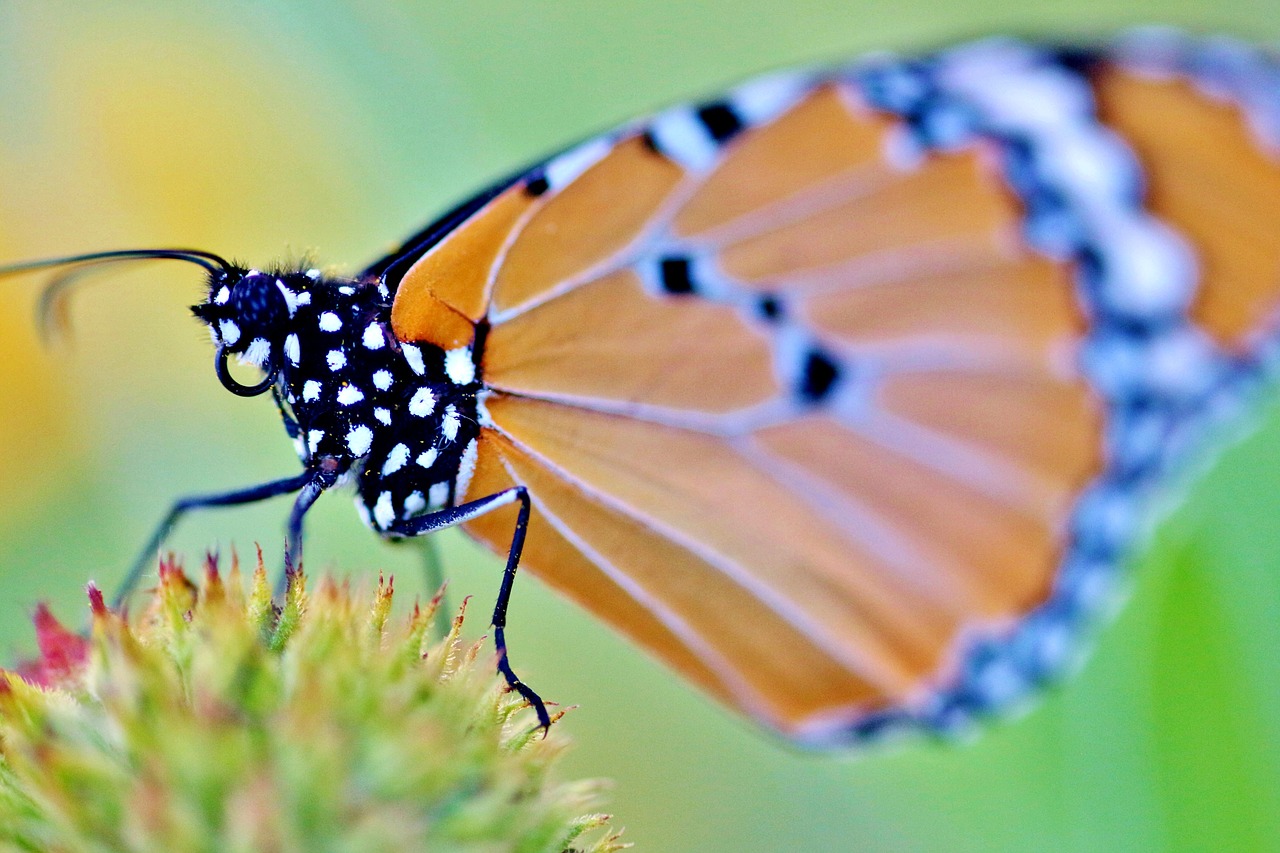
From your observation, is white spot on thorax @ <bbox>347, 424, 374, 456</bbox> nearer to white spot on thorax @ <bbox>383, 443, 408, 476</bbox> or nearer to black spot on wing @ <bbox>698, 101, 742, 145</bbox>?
white spot on thorax @ <bbox>383, 443, 408, 476</bbox>

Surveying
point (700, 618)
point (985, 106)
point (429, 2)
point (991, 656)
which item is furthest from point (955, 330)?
point (429, 2)

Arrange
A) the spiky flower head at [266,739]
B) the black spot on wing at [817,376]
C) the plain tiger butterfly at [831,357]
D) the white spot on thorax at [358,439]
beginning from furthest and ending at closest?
the white spot on thorax at [358,439], the black spot on wing at [817,376], the plain tiger butterfly at [831,357], the spiky flower head at [266,739]

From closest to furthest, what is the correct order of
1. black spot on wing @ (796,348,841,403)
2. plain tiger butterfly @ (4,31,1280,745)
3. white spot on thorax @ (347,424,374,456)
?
plain tiger butterfly @ (4,31,1280,745) < black spot on wing @ (796,348,841,403) < white spot on thorax @ (347,424,374,456)

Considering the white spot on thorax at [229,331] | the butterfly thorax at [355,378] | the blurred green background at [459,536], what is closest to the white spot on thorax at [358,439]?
the butterfly thorax at [355,378]

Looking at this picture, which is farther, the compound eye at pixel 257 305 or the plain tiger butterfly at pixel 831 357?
the compound eye at pixel 257 305

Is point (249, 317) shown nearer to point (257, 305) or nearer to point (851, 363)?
point (257, 305)

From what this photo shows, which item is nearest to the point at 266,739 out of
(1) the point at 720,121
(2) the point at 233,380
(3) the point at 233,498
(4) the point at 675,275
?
(3) the point at 233,498

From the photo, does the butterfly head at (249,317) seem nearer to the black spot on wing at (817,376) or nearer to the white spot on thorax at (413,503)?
the white spot on thorax at (413,503)

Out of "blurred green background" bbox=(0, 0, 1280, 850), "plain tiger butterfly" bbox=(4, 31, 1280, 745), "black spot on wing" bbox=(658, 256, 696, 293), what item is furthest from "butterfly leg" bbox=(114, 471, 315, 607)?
"black spot on wing" bbox=(658, 256, 696, 293)

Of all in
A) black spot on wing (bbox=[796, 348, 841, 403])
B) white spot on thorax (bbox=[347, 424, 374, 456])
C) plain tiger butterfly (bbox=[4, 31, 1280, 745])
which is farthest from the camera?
white spot on thorax (bbox=[347, 424, 374, 456])
